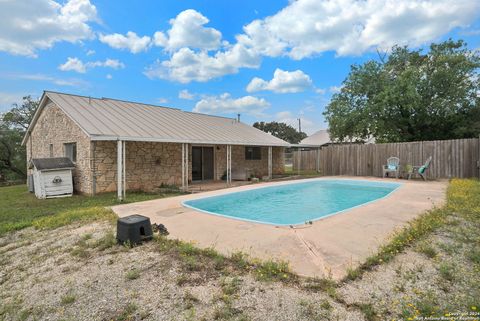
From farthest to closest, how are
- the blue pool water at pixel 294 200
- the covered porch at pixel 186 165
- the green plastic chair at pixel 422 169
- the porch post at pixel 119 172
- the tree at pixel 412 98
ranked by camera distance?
1. the tree at pixel 412 98
2. the green plastic chair at pixel 422 169
3. the covered porch at pixel 186 165
4. the porch post at pixel 119 172
5. the blue pool water at pixel 294 200

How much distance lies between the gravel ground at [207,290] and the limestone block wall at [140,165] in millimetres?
6274

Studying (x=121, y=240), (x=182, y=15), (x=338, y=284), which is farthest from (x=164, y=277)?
(x=182, y=15)

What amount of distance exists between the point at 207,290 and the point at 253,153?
14262 mm

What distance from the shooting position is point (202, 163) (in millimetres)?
14188

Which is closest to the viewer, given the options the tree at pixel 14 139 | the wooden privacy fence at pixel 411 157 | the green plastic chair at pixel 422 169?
the wooden privacy fence at pixel 411 157

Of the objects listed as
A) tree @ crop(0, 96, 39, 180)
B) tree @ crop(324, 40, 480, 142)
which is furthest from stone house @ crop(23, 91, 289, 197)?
tree @ crop(0, 96, 39, 180)

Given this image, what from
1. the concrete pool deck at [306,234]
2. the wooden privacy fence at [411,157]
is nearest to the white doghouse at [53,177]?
the concrete pool deck at [306,234]

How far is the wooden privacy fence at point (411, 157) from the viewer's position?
482 inches

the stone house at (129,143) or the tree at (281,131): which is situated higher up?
the tree at (281,131)

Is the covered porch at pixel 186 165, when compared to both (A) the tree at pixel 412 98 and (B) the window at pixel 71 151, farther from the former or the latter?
(A) the tree at pixel 412 98

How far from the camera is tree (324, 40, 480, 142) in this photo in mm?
17016

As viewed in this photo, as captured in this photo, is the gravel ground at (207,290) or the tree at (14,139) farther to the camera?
the tree at (14,139)

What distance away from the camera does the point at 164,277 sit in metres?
3.17

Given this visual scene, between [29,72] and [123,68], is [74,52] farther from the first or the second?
[29,72]
